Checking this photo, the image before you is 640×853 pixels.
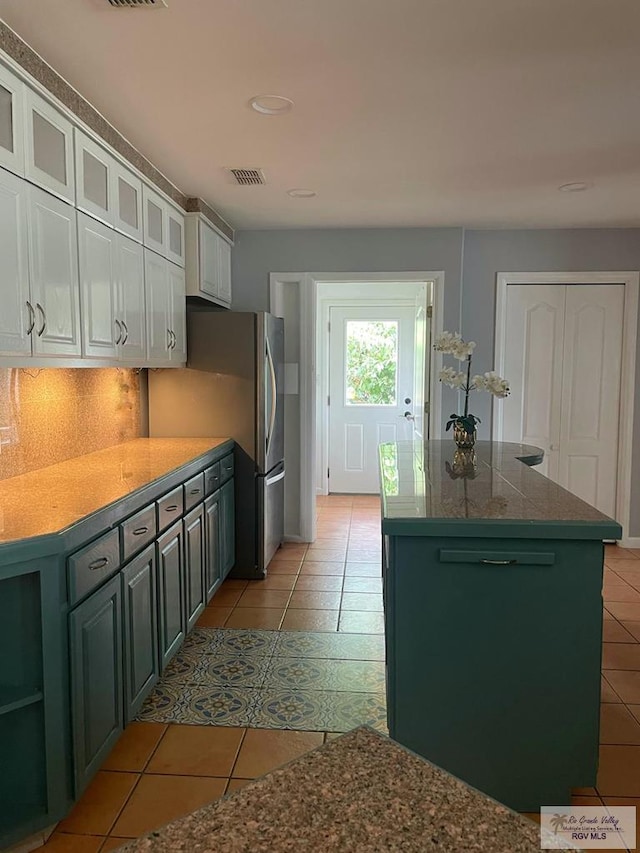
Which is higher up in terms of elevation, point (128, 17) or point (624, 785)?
point (128, 17)

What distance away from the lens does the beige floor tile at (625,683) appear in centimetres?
271

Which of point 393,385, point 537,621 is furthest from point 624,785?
point 393,385

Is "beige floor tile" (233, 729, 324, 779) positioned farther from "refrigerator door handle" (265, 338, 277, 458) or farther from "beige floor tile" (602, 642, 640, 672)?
"refrigerator door handle" (265, 338, 277, 458)

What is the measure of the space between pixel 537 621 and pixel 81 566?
138 centimetres

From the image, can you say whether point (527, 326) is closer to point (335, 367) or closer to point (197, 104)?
point (335, 367)

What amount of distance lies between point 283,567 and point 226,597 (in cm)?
64

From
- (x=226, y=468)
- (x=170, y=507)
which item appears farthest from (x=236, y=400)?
(x=170, y=507)

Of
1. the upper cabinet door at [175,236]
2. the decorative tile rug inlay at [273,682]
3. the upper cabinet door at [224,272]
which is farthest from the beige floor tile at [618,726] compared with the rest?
the upper cabinet door at [224,272]

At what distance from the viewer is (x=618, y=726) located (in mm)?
2502

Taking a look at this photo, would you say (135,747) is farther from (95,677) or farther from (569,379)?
(569,379)

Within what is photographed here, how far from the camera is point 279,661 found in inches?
119

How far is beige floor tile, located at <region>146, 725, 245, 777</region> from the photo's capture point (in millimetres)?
2219

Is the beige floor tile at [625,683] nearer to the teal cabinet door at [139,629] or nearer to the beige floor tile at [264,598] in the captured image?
the beige floor tile at [264,598]

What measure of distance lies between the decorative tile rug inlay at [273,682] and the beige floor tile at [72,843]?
650 mm
